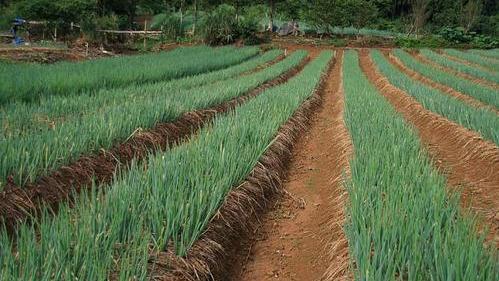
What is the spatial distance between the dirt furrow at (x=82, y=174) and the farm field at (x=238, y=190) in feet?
0.05

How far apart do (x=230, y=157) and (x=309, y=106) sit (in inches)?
215

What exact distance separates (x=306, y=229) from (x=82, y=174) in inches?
82.2

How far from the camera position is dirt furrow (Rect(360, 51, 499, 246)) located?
4.30m

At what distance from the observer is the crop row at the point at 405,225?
211 cm

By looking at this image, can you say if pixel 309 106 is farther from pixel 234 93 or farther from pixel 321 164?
pixel 321 164

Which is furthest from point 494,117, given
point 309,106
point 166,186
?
point 166,186

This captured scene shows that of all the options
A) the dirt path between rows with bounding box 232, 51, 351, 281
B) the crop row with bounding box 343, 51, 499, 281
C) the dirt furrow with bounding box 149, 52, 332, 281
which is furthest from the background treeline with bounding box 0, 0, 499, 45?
the crop row with bounding box 343, 51, 499, 281

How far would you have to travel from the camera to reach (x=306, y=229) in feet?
12.9

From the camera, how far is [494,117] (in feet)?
22.1

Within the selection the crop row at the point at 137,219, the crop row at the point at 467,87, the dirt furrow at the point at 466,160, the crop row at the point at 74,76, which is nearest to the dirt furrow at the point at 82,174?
the crop row at the point at 137,219

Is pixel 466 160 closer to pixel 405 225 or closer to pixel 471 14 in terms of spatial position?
pixel 405 225

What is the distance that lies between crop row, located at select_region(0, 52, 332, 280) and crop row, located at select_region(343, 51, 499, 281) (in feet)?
3.22

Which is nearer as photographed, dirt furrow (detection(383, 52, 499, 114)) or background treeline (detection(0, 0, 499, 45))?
dirt furrow (detection(383, 52, 499, 114))

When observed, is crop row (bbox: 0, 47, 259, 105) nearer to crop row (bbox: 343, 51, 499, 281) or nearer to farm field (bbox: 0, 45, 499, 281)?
farm field (bbox: 0, 45, 499, 281)
